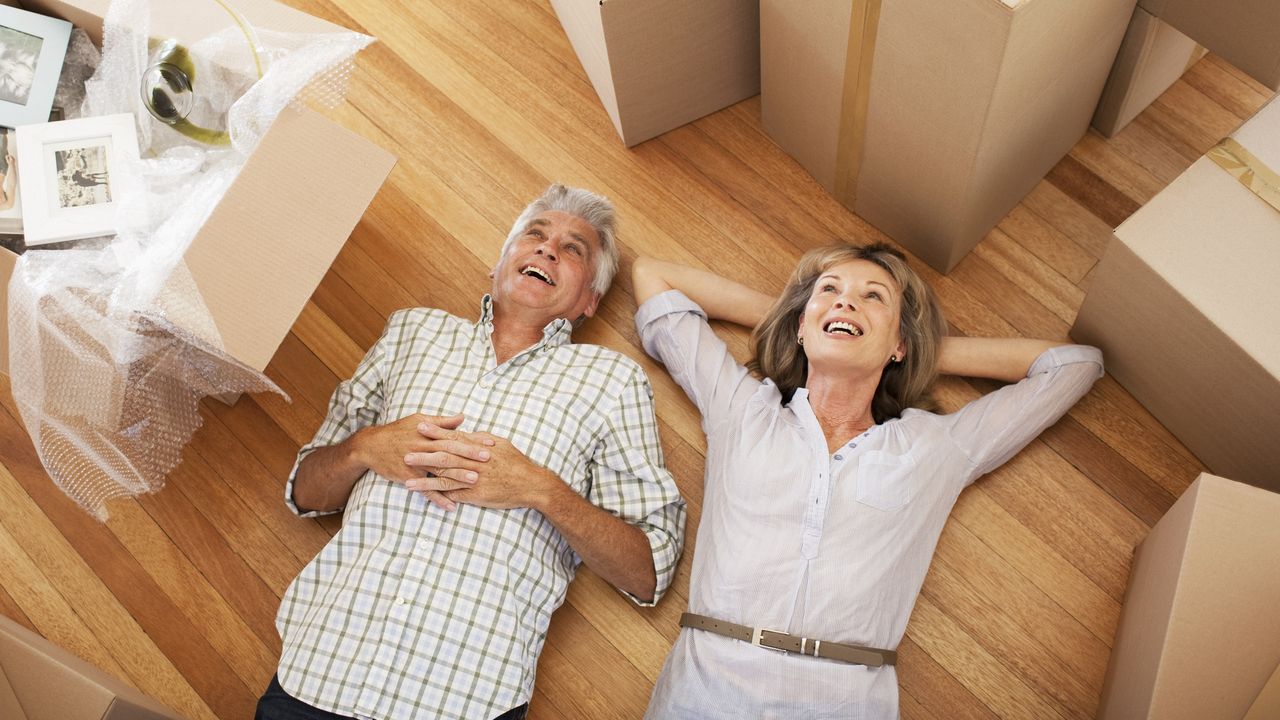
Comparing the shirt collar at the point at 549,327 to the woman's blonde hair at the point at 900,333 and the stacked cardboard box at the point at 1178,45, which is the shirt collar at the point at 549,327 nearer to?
the woman's blonde hair at the point at 900,333

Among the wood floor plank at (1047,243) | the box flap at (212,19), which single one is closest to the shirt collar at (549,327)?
the box flap at (212,19)

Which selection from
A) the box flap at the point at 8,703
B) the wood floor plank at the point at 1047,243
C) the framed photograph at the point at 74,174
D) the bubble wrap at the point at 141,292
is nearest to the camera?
the box flap at the point at 8,703

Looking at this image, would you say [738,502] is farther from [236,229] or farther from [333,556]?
[236,229]

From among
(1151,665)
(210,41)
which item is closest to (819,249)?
(1151,665)

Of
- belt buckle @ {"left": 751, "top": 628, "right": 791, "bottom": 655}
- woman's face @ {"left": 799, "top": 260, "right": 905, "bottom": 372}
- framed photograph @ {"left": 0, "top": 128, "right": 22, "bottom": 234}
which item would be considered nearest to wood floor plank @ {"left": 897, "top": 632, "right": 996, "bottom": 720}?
belt buckle @ {"left": 751, "top": 628, "right": 791, "bottom": 655}

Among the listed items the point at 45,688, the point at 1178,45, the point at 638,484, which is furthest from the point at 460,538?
the point at 1178,45

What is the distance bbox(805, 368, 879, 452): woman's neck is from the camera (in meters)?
1.64

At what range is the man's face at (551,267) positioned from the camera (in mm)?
1726

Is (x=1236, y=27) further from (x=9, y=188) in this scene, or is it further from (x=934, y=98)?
(x=9, y=188)

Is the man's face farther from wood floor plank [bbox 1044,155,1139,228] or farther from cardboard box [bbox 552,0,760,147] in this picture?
wood floor plank [bbox 1044,155,1139,228]

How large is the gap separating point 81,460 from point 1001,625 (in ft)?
5.13

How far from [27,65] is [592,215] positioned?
1059mm

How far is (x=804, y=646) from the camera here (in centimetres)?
148

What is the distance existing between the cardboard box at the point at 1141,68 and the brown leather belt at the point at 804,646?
50.1 inches
